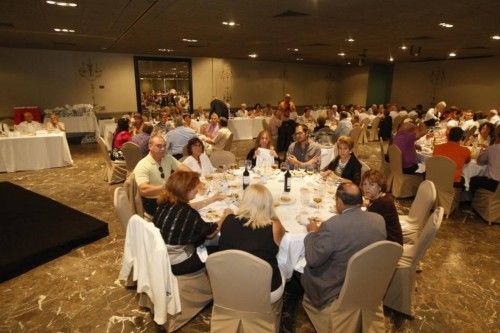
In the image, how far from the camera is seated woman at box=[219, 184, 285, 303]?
6.98ft

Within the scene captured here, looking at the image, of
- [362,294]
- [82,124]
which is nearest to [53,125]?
[82,124]

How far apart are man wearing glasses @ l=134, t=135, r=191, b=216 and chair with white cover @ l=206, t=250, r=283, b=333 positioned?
62.5 inches

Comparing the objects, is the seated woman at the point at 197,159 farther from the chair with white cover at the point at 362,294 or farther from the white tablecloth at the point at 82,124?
the white tablecloth at the point at 82,124

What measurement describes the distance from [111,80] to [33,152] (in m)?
7.31

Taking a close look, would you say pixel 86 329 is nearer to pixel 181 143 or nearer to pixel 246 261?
pixel 246 261

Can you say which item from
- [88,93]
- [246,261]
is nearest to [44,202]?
[246,261]

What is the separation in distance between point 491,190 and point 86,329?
526 centimetres

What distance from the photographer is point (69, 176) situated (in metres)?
6.86

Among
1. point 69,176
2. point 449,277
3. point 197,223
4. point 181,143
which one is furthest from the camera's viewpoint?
point 69,176

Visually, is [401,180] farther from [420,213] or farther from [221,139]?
[221,139]

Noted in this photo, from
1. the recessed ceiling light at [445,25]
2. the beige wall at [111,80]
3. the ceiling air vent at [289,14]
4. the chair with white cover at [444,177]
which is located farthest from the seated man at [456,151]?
the beige wall at [111,80]

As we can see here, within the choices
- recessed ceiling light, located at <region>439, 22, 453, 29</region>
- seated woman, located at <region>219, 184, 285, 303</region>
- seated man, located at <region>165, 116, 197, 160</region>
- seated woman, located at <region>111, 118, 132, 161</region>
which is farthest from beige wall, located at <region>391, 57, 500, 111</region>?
seated woman, located at <region>219, 184, 285, 303</region>

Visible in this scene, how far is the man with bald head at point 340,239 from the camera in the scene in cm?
209

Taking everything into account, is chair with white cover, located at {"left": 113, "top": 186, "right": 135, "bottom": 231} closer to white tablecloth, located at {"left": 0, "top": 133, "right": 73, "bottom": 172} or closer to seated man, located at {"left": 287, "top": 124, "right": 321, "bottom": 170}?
seated man, located at {"left": 287, "top": 124, "right": 321, "bottom": 170}
